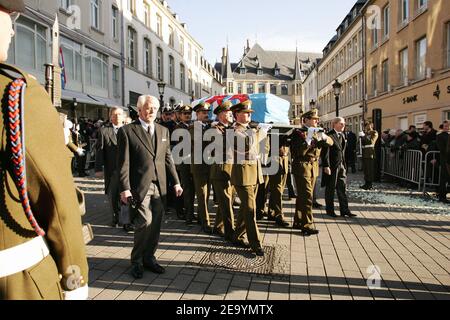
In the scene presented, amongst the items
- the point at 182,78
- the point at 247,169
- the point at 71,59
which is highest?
the point at 182,78

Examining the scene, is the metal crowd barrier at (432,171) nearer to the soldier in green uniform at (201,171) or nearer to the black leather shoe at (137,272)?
the soldier in green uniform at (201,171)

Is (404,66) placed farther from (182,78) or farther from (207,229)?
(182,78)

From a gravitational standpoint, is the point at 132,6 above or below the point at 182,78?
above

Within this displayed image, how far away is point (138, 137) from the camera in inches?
149

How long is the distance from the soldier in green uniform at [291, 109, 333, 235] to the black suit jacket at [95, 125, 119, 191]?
10.4 feet

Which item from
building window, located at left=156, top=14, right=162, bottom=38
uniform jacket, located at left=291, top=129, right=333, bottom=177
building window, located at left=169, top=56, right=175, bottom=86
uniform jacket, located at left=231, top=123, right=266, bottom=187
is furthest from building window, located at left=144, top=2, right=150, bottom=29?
uniform jacket, located at left=231, top=123, right=266, bottom=187

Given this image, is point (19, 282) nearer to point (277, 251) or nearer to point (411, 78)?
point (277, 251)

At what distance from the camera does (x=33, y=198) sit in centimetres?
113

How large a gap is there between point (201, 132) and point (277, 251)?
2436mm

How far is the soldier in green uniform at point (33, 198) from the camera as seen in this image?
1.08 m

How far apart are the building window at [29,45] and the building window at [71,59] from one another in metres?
1.66

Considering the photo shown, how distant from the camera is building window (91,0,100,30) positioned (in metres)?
19.7

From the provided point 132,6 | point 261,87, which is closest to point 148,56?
point 132,6

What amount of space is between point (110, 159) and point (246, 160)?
8.72ft
